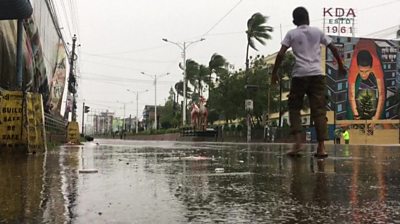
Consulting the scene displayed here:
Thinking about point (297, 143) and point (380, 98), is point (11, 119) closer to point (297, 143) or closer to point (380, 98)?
point (297, 143)

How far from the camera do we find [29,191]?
3.97 metres

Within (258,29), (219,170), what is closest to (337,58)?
(219,170)

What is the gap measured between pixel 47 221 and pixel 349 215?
1854 millimetres

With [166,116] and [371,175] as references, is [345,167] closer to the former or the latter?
[371,175]

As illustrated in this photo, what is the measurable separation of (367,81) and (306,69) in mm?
68354

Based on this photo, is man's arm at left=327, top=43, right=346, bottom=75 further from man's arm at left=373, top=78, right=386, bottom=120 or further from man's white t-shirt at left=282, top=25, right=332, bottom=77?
man's arm at left=373, top=78, right=386, bottom=120

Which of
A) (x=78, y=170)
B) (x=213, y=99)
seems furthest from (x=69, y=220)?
(x=213, y=99)

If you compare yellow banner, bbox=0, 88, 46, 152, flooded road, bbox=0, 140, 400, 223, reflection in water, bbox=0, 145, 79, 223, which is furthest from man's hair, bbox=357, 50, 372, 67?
reflection in water, bbox=0, 145, 79, 223

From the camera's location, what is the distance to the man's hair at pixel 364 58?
7106 cm

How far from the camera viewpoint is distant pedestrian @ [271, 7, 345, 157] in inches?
277

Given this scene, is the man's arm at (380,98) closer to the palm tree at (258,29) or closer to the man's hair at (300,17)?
the palm tree at (258,29)

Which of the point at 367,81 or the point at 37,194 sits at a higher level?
the point at 367,81

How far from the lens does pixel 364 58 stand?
234 feet

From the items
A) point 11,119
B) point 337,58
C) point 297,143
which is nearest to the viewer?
point 337,58
